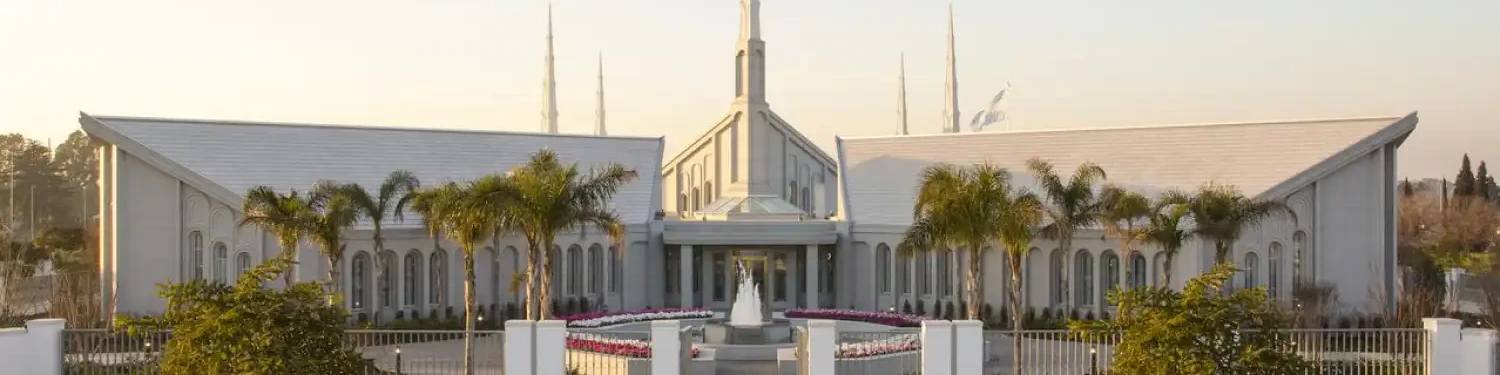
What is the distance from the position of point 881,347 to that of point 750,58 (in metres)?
20.1

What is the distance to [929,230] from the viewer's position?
27531 mm

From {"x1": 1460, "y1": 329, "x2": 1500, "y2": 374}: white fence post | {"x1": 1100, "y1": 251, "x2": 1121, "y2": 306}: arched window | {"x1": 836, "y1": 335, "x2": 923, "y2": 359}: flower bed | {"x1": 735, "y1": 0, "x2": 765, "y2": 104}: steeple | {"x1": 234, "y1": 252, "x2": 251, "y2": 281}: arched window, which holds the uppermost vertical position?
{"x1": 735, "y1": 0, "x2": 765, "y2": 104}: steeple

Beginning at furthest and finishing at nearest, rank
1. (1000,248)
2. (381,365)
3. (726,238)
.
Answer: (726,238) → (1000,248) → (381,365)

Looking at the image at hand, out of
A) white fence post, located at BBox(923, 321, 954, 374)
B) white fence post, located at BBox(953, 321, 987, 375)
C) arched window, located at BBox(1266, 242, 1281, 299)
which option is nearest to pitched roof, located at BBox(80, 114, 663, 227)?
arched window, located at BBox(1266, 242, 1281, 299)

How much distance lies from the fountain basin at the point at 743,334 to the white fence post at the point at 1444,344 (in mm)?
14859

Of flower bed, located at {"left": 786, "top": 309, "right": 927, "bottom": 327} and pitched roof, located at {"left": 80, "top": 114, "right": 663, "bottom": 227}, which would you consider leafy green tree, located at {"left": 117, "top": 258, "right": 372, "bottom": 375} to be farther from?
flower bed, located at {"left": 786, "top": 309, "right": 927, "bottom": 327}

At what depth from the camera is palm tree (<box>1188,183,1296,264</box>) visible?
1224 inches

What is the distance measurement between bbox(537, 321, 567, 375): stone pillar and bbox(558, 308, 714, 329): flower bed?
14.9m

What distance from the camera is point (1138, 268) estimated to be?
36.6 metres

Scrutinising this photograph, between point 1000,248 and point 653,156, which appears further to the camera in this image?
point 653,156

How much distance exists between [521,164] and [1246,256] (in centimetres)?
2176

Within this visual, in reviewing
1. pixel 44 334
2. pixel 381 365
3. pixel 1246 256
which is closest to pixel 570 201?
pixel 381 365

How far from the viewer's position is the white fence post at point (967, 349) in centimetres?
2000

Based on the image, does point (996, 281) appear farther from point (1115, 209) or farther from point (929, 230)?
point (929, 230)
